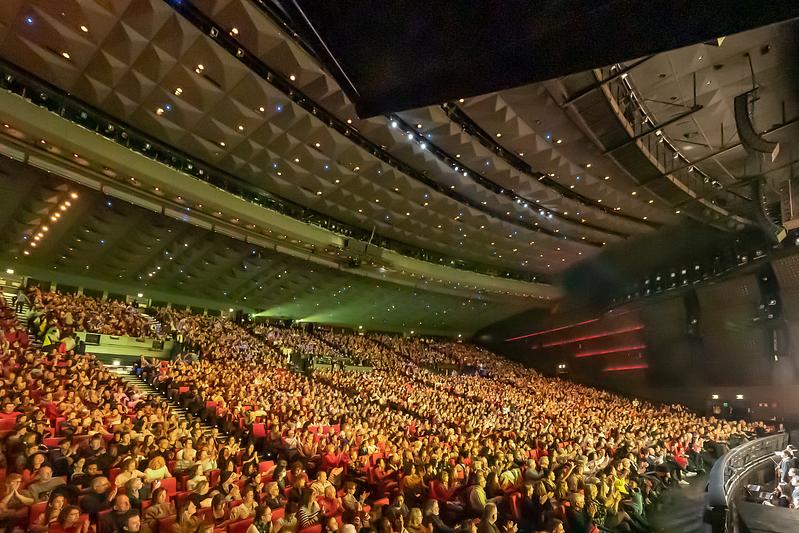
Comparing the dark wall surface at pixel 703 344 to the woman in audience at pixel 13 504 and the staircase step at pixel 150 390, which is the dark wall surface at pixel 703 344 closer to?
the staircase step at pixel 150 390

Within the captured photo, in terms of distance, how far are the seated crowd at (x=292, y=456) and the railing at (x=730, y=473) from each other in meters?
1.12

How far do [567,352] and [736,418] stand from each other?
11.0 metres

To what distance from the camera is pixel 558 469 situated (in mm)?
8023

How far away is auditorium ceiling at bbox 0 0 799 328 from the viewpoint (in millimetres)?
10570

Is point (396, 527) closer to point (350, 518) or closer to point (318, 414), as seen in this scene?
point (350, 518)

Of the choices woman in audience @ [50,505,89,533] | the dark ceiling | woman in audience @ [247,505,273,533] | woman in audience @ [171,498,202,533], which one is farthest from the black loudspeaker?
woman in audience @ [50,505,89,533]

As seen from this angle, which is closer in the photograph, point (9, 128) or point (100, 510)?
point (100, 510)

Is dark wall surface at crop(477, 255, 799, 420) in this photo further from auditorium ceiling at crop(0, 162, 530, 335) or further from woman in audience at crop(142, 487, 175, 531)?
woman in audience at crop(142, 487, 175, 531)

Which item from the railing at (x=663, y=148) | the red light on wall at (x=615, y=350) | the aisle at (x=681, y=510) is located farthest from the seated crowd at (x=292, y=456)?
the red light on wall at (x=615, y=350)

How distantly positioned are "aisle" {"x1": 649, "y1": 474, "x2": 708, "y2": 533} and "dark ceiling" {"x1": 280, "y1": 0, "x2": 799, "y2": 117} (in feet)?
26.0

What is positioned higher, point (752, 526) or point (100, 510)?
point (100, 510)

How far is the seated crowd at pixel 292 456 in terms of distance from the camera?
5.09 metres

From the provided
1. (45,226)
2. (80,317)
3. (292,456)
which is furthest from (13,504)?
(45,226)

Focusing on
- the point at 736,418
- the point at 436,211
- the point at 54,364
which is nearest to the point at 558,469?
the point at 54,364
